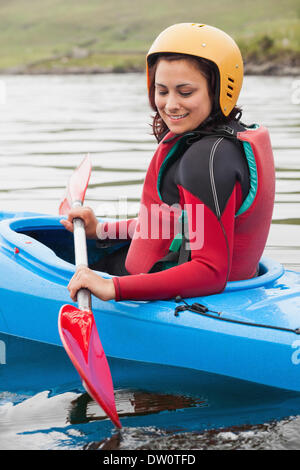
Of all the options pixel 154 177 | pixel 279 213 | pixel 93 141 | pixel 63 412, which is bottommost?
pixel 63 412

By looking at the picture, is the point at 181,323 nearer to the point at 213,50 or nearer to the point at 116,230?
the point at 116,230

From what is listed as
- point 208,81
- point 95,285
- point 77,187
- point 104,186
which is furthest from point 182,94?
point 104,186

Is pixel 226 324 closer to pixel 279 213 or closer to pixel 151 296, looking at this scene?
pixel 151 296

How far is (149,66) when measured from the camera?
302 cm

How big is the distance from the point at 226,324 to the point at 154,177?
2.13ft

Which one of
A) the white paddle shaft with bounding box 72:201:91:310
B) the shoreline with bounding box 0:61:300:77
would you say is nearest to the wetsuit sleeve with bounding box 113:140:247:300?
the white paddle shaft with bounding box 72:201:91:310

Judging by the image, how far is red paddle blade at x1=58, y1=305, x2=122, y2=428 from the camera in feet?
9.05

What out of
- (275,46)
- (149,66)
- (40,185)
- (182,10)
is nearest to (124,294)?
(149,66)

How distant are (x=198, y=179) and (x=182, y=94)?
1.17 feet

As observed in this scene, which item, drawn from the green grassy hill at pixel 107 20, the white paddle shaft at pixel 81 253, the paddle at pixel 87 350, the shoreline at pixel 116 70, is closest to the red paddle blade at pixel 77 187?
the white paddle shaft at pixel 81 253

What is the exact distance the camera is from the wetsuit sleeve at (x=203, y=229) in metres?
2.77

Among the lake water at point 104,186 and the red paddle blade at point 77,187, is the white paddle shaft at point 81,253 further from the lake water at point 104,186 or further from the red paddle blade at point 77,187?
the lake water at point 104,186

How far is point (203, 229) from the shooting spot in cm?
280

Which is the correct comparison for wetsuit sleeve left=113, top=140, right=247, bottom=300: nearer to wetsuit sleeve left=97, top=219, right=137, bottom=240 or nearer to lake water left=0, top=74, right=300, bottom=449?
lake water left=0, top=74, right=300, bottom=449
